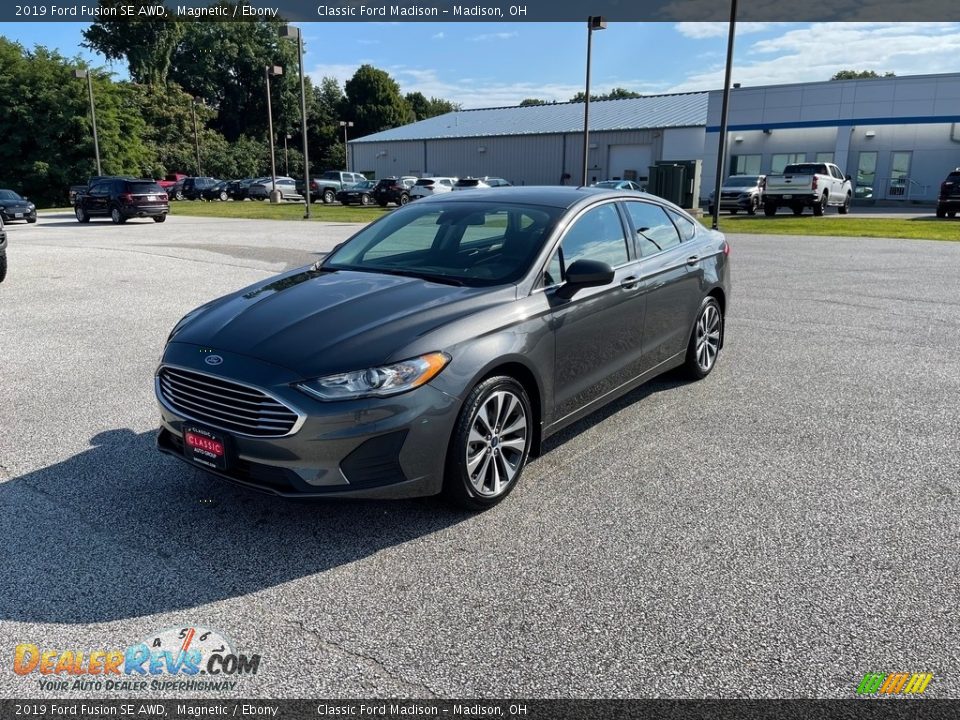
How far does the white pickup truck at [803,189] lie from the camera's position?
29.2 meters

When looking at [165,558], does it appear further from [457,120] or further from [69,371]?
[457,120]

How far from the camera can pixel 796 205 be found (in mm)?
29719

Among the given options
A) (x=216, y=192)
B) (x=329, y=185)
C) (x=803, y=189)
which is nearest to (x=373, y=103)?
(x=216, y=192)

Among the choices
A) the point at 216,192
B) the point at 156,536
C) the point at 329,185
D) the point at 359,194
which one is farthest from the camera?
the point at 216,192

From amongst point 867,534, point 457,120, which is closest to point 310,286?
point 867,534

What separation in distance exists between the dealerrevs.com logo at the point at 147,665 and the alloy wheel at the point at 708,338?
4518 mm

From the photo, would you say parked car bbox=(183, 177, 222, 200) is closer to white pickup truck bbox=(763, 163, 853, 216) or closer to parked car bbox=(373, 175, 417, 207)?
parked car bbox=(373, 175, 417, 207)

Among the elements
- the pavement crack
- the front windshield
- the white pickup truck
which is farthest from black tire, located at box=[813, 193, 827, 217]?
the pavement crack

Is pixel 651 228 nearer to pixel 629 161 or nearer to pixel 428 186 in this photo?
pixel 428 186

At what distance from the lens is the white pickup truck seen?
29.2 m

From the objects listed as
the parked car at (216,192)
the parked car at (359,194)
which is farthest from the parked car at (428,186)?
the parked car at (216,192)

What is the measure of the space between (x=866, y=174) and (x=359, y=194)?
28.5 metres

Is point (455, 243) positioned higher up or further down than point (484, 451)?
higher up

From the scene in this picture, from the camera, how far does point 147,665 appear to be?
2.79 meters
